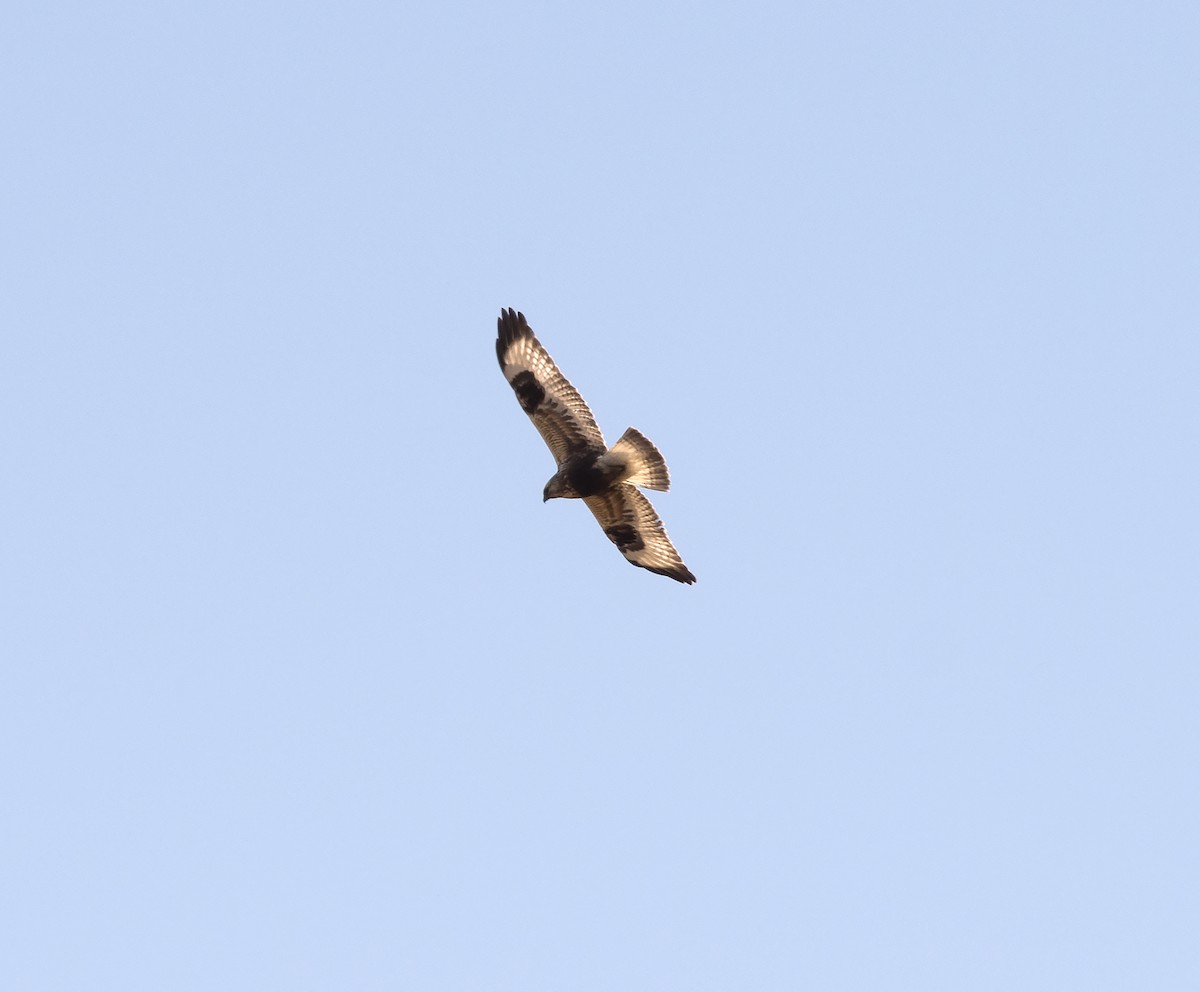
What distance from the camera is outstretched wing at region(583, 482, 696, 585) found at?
861 inches

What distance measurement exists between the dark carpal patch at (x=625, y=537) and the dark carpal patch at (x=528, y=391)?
5.26 ft

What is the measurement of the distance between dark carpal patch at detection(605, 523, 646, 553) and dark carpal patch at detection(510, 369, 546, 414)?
63.1 inches

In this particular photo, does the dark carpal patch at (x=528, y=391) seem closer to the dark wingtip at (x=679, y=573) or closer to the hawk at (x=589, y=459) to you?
the hawk at (x=589, y=459)

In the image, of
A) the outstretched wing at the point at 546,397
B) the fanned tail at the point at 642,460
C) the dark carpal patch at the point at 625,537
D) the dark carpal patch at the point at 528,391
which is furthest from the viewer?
the dark carpal patch at the point at 625,537

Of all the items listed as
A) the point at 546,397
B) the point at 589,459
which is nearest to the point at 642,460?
the point at 589,459

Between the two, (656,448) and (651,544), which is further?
Result: (651,544)

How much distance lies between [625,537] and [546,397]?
1792 millimetres

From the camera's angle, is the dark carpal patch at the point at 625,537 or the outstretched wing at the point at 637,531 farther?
the dark carpal patch at the point at 625,537

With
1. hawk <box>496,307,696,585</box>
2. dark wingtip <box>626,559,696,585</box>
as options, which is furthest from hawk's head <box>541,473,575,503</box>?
dark wingtip <box>626,559,696,585</box>

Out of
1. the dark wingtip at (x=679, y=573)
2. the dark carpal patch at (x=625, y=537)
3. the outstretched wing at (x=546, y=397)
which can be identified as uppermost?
the outstretched wing at (x=546, y=397)

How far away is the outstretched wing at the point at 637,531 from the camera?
21.9 metres

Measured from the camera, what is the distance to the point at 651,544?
22.4 metres

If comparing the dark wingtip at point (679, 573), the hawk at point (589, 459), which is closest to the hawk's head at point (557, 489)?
the hawk at point (589, 459)

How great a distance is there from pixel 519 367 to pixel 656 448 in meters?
2.36
